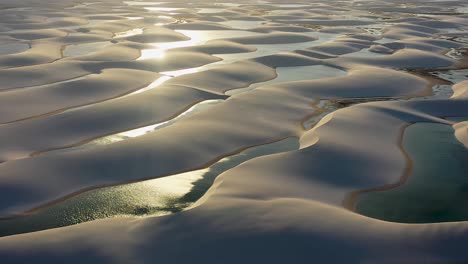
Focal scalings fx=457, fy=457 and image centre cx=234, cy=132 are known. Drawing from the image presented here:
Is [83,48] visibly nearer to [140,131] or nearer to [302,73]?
[302,73]

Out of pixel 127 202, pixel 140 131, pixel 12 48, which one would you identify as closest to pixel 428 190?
pixel 127 202

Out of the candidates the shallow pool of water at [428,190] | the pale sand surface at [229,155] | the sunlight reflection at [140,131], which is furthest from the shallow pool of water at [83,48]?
the shallow pool of water at [428,190]

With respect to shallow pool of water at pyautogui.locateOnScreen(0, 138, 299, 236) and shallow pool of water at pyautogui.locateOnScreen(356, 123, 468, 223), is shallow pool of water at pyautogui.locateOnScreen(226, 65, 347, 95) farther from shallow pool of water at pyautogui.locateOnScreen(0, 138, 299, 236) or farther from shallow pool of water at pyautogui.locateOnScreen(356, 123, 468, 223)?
shallow pool of water at pyautogui.locateOnScreen(0, 138, 299, 236)

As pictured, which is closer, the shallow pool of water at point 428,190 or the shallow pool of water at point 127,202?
the shallow pool of water at point 127,202

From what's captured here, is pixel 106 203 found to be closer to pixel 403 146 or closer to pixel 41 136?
pixel 41 136

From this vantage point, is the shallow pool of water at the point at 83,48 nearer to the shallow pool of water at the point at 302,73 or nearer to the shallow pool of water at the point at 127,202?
the shallow pool of water at the point at 302,73

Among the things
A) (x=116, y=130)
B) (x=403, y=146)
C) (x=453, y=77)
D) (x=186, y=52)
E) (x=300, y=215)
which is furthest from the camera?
(x=186, y=52)

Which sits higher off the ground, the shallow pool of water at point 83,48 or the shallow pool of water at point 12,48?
the shallow pool of water at point 83,48

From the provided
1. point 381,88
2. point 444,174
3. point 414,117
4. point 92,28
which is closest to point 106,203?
point 444,174

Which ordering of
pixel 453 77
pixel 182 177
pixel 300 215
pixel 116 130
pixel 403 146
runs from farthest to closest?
pixel 453 77
pixel 116 130
pixel 403 146
pixel 182 177
pixel 300 215
